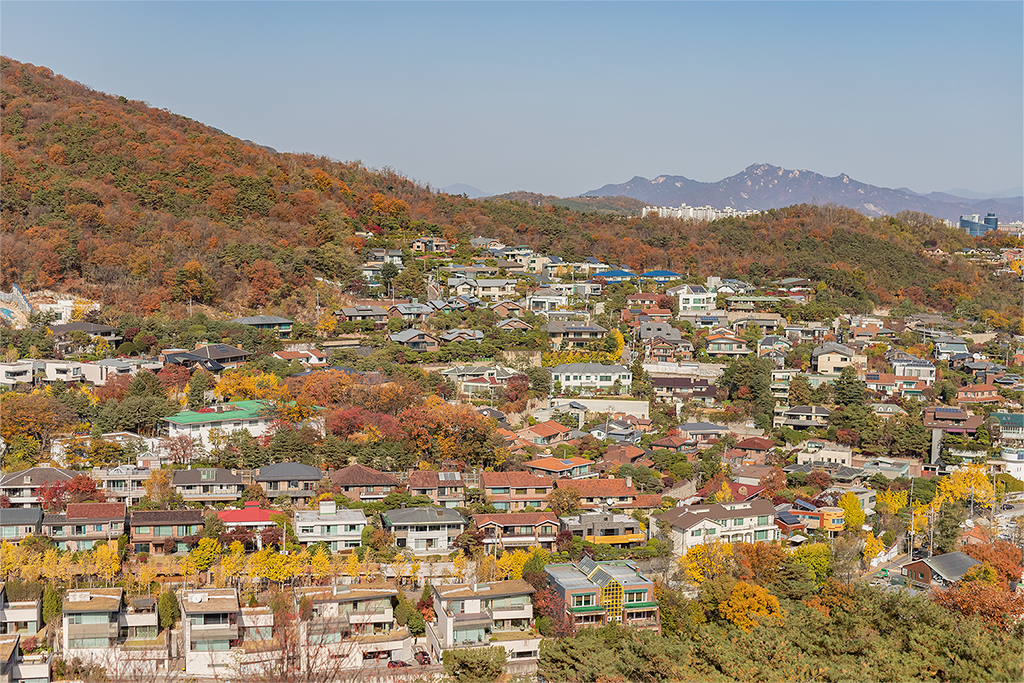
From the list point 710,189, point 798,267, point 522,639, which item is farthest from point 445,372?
point 710,189

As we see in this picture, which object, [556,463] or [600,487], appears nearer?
[600,487]

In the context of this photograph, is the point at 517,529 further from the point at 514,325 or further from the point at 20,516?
the point at 514,325

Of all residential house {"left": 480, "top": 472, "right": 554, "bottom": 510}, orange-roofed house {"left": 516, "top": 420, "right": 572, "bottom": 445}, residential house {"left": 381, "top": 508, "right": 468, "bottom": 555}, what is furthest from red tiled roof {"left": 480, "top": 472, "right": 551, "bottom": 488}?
orange-roofed house {"left": 516, "top": 420, "right": 572, "bottom": 445}

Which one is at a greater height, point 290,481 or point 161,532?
point 290,481

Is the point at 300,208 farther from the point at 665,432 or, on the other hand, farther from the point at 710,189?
the point at 710,189

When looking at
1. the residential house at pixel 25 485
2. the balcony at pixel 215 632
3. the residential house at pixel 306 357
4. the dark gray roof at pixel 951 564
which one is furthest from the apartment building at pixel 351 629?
the residential house at pixel 306 357

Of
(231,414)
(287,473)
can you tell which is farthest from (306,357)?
(287,473)

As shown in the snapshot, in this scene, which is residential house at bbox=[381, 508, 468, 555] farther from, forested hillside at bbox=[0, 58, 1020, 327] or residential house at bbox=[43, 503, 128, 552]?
forested hillside at bbox=[0, 58, 1020, 327]
